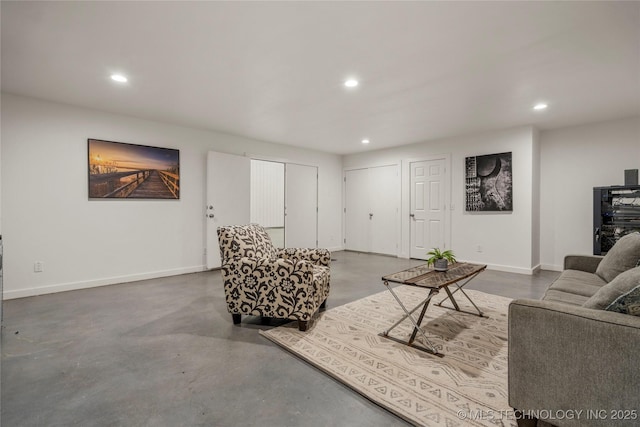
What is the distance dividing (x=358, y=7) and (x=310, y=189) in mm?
4860

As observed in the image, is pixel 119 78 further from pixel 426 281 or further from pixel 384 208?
pixel 384 208

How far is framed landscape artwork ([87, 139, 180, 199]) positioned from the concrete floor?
1527mm

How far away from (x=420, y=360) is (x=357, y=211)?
17.0ft

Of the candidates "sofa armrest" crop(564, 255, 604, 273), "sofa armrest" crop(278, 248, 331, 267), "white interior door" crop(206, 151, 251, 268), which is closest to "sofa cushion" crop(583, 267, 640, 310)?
"sofa armrest" crop(564, 255, 604, 273)

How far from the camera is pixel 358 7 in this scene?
1895 mm

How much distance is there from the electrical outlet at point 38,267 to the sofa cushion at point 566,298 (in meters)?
5.19

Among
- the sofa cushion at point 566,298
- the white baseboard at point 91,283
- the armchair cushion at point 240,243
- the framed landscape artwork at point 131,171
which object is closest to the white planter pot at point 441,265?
the sofa cushion at point 566,298

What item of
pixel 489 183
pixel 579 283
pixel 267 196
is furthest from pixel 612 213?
pixel 267 196

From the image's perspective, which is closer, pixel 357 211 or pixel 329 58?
pixel 329 58

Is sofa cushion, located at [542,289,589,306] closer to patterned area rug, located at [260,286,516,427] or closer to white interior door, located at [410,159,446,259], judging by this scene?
patterned area rug, located at [260,286,516,427]

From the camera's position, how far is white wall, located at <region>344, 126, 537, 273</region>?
4621 millimetres

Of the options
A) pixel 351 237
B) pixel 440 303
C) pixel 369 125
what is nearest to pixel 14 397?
pixel 440 303

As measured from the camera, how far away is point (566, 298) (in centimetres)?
199

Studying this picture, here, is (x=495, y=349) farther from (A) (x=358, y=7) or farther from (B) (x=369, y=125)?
(B) (x=369, y=125)
